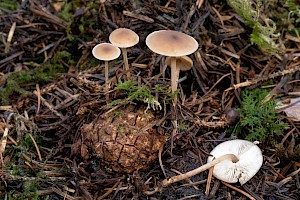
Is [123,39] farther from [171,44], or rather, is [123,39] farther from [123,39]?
[171,44]

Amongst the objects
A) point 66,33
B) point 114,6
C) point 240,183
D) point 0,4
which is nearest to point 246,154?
point 240,183

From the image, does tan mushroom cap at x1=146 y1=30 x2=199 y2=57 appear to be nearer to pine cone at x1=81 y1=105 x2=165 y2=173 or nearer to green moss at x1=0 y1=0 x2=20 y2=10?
pine cone at x1=81 y1=105 x2=165 y2=173

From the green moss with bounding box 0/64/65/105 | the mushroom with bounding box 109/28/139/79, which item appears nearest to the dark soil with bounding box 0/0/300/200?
the green moss with bounding box 0/64/65/105

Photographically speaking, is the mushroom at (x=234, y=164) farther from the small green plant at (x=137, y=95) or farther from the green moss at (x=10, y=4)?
the green moss at (x=10, y=4)

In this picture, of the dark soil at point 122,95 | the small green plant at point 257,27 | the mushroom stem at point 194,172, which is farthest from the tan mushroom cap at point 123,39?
the small green plant at point 257,27

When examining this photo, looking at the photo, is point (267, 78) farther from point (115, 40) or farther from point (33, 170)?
point (33, 170)

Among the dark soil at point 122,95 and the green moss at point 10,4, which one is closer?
the dark soil at point 122,95
